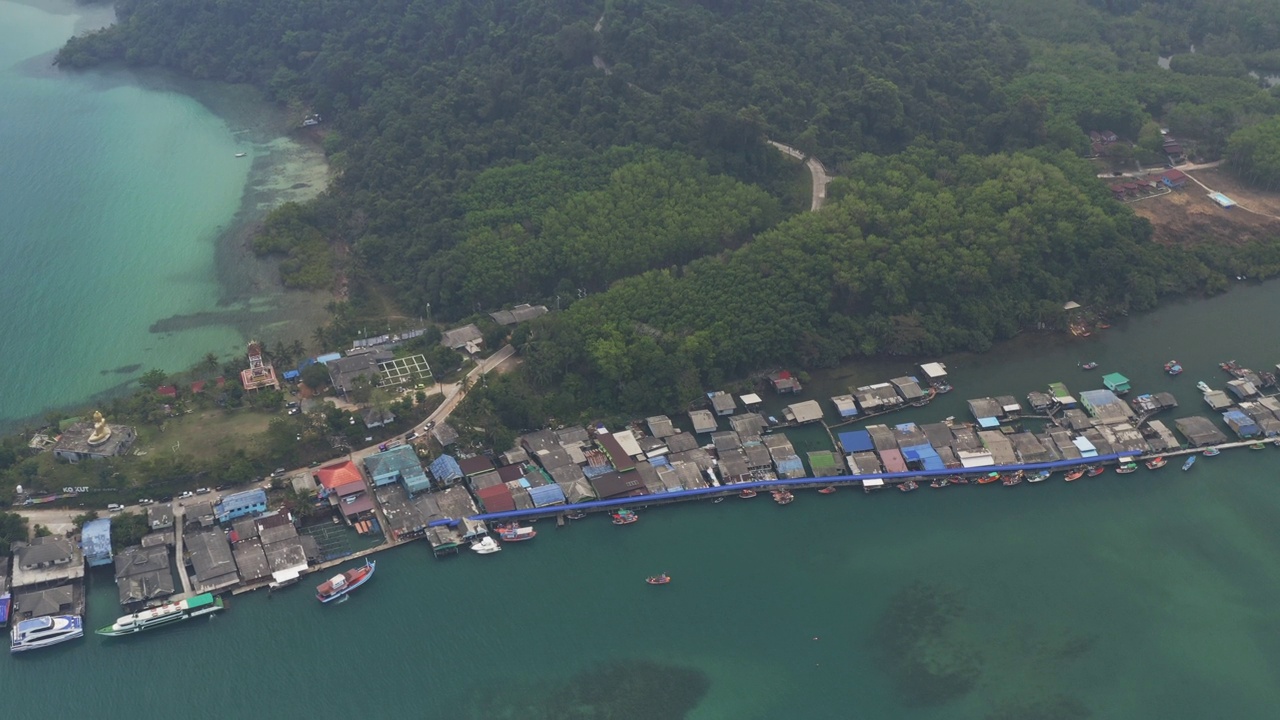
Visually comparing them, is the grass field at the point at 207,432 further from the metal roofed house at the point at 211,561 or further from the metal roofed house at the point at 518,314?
the metal roofed house at the point at 518,314

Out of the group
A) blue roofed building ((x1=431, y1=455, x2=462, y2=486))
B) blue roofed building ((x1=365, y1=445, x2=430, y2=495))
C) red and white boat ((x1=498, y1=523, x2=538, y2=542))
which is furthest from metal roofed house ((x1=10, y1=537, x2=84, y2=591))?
red and white boat ((x1=498, y1=523, x2=538, y2=542))

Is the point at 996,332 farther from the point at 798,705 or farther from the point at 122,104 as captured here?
the point at 122,104

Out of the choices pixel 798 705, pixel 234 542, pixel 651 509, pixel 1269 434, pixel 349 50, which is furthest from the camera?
pixel 349 50

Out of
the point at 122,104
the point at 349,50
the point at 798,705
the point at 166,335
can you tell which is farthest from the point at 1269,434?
the point at 122,104

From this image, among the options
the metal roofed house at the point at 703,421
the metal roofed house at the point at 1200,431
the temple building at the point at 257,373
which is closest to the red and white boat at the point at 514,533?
the metal roofed house at the point at 703,421

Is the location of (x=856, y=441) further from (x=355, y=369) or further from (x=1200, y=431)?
(x=355, y=369)
